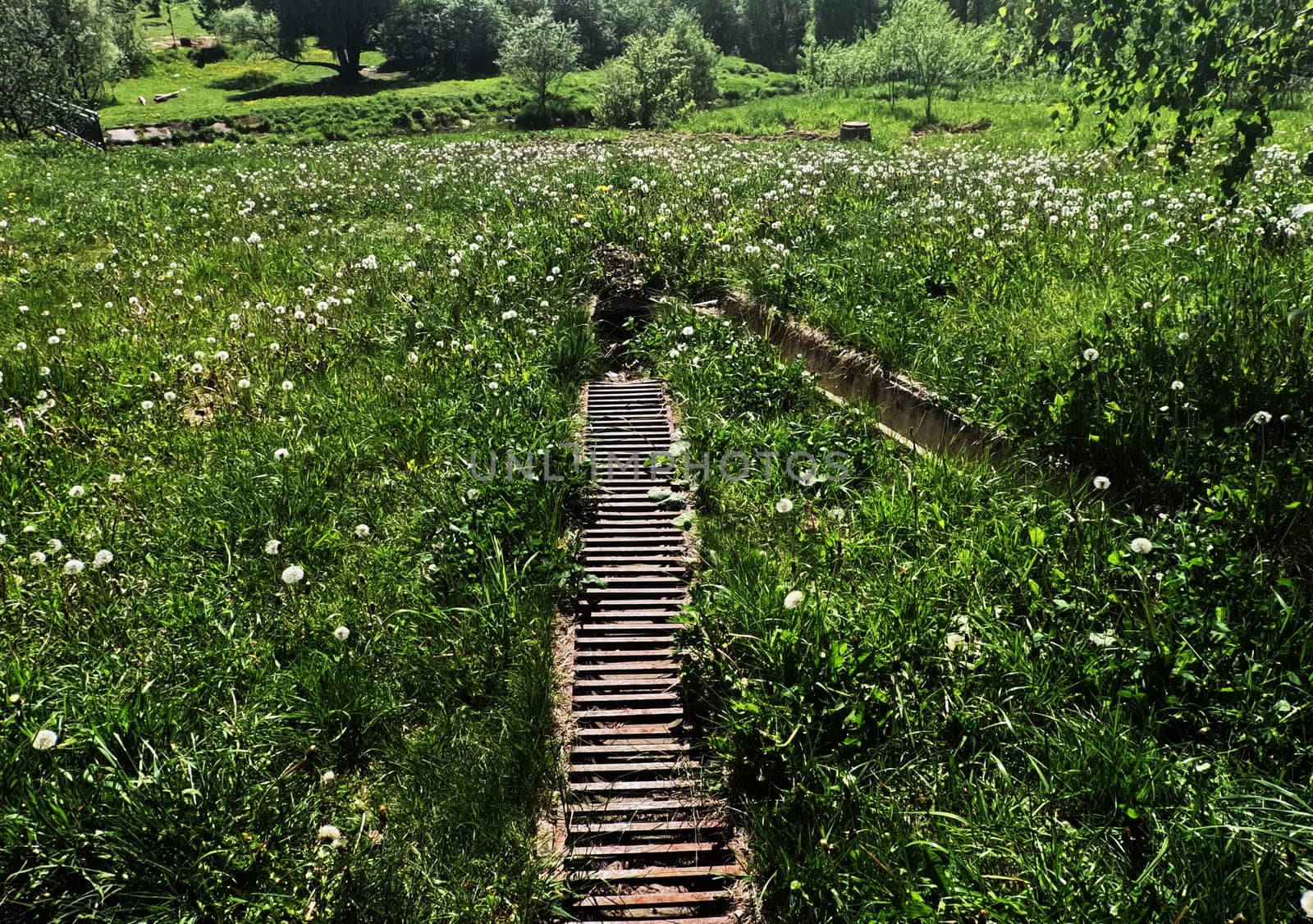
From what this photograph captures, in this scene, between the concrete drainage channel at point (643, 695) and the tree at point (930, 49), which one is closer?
the concrete drainage channel at point (643, 695)

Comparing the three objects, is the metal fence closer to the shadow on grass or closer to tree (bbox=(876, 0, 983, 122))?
tree (bbox=(876, 0, 983, 122))

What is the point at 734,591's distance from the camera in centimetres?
409

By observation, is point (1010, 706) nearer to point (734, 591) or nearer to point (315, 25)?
point (734, 591)

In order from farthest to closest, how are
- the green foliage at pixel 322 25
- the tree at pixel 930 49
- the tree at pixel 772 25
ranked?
the tree at pixel 772 25
the green foliage at pixel 322 25
the tree at pixel 930 49

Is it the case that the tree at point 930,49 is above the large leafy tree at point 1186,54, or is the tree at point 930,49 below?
above

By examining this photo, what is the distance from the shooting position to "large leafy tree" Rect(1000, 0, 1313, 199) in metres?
4.40

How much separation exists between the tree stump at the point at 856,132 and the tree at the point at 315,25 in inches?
1804

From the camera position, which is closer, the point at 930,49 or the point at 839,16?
the point at 930,49

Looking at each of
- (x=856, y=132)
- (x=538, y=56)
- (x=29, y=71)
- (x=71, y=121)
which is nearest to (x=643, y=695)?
(x=856, y=132)

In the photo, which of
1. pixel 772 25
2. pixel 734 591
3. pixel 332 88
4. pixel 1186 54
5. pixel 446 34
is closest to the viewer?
pixel 734 591

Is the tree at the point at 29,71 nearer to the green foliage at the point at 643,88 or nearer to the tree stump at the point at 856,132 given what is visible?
the green foliage at the point at 643,88

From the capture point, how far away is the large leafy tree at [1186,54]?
14.4ft

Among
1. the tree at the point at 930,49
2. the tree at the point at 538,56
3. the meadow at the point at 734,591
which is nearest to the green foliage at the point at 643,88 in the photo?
the tree at the point at 538,56

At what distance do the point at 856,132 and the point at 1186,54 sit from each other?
21.0 meters
